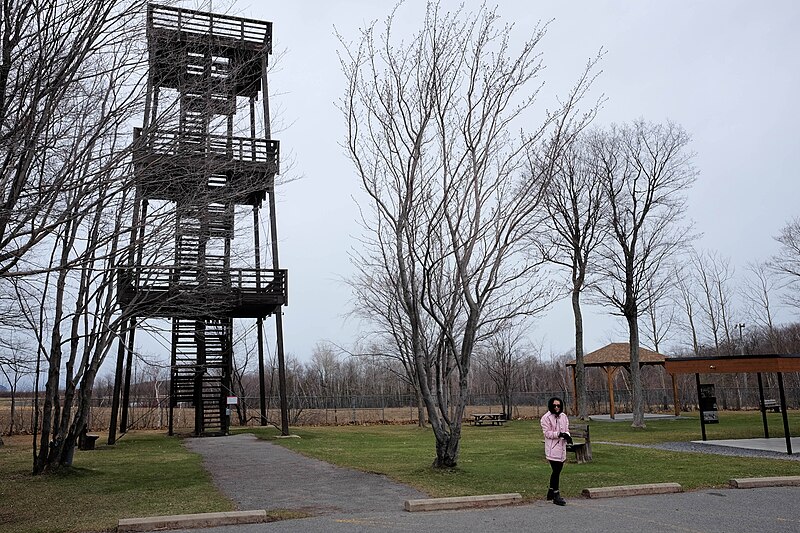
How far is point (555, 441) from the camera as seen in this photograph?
9.01 m

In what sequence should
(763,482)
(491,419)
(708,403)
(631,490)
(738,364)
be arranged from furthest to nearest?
(491,419), (708,403), (738,364), (763,482), (631,490)

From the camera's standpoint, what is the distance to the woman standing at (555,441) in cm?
880

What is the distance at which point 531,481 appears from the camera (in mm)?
10680

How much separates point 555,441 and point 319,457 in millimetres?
7842

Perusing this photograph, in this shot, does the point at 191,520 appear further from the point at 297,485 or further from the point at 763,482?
the point at 763,482

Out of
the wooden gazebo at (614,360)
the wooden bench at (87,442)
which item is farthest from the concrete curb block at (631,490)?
the wooden gazebo at (614,360)

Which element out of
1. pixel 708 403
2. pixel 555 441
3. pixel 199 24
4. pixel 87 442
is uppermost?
pixel 199 24

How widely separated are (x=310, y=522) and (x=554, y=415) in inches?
146

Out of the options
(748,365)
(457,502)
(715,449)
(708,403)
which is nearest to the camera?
(457,502)

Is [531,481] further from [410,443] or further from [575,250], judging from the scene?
[575,250]

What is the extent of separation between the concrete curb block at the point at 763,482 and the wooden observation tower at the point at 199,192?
880cm

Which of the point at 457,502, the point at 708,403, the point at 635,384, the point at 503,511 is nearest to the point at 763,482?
the point at 503,511

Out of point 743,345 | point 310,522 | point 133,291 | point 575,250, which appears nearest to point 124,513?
point 310,522

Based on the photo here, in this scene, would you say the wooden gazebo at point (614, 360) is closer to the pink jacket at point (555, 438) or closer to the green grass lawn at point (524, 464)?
the green grass lawn at point (524, 464)
